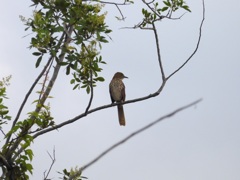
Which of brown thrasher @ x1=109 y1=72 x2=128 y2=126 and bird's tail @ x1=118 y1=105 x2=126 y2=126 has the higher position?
brown thrasher @ x1=109 y1=72 x2=128 y2=126

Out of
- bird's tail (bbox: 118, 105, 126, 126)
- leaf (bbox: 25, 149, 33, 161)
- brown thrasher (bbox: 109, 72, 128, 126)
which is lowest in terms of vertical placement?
leaf (bbox: 25, 149, 33, 161)

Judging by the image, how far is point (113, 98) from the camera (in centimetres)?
866

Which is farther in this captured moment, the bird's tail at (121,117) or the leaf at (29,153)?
the bird's tail at (121,117)

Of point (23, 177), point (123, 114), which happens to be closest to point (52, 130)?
point (23, 177)

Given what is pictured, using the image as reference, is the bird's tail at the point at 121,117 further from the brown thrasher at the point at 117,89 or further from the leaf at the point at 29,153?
the leaf at the point at 29,153

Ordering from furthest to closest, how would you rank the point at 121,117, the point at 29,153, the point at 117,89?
the point at 117,89 < the point at 121,117 < the point at 29,153

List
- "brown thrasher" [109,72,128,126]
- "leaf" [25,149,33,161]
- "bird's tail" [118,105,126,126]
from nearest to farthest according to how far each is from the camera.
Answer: "leaf" [25,149,33,161] < "bird's tail" [118,105,126,126] < "brown thrasher" [109,72,128,126]

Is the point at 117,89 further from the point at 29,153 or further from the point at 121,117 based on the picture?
the point at 29,153

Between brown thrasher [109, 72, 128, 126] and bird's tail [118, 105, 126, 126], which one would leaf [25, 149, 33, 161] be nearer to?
bird's tail [118, 105, 126, 126]

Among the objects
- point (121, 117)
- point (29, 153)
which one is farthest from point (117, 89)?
point (29, 153)

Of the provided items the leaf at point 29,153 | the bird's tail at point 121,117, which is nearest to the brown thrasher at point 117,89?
the bird's tail at point 121,117

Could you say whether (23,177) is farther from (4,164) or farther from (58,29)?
(58,29)

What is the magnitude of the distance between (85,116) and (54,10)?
1041 mm

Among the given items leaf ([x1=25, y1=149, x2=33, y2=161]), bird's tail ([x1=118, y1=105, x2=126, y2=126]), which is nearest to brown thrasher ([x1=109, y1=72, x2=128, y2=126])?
bird's tail ([x1=118, y1=105, x2=126, y2=126])
